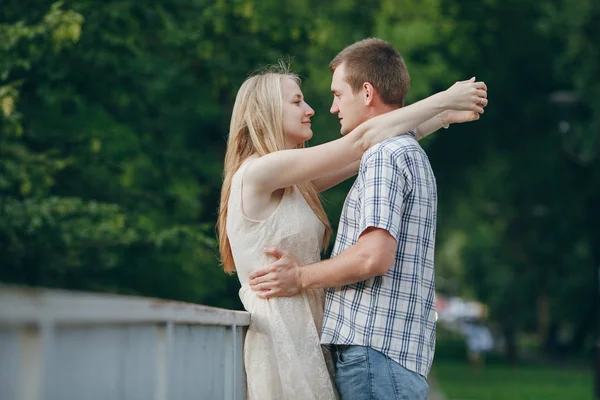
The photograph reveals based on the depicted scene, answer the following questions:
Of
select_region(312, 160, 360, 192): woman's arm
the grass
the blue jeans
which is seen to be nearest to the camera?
the blue jeans

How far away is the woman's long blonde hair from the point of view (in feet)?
14.6

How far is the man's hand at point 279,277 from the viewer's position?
4180mm

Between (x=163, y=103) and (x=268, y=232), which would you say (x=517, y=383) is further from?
(x=268, y=232)

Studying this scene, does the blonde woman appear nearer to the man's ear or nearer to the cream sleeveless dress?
the cream sleeveless dress

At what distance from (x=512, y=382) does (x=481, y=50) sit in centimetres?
808

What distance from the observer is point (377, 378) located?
13.0ft

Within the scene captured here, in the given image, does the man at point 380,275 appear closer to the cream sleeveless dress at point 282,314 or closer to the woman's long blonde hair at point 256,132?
the cream sleeveless dress at point 282,314

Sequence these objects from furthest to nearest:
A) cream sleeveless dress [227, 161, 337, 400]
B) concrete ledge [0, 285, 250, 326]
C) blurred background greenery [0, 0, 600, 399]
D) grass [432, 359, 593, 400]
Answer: grass [432, 359, 593, 400], blurred background greenery [0, 0, 600, 399], cream sleeveless dress [227, 161, 337, 400], concrete ledge [0, 285, 250, 326]

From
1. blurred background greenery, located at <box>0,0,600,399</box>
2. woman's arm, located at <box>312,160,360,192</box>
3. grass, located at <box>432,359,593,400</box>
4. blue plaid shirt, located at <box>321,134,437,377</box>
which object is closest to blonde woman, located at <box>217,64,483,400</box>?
blue plaid shirt, located at <box>321,134,437,377</box>

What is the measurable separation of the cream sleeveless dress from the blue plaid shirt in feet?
0.32

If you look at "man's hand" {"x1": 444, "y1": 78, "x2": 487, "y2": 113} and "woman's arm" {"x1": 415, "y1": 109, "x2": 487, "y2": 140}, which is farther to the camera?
"woman's arm" {"x1": 415, "y1": 109, "x2": 487, "y2": 140}

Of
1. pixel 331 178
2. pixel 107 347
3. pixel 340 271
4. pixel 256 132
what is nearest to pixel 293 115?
pixel 256 132

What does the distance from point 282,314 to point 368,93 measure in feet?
2.84

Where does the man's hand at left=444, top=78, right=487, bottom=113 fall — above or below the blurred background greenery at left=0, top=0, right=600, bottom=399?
below
